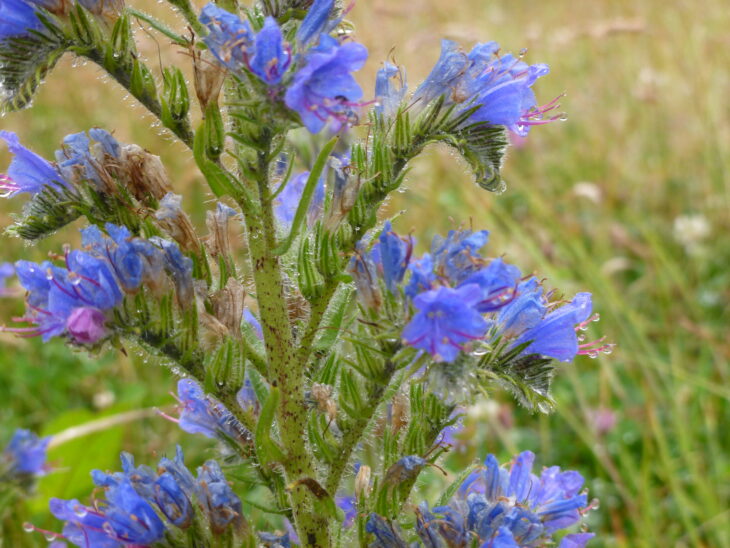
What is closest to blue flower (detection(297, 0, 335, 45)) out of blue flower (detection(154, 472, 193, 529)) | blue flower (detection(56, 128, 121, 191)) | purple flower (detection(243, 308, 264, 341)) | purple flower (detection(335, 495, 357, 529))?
blue flower (detection(56, 128, 121, 191))

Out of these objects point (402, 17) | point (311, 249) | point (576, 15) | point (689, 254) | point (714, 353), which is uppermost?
point (576, 15)

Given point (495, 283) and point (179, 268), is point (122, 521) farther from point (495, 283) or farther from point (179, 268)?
point (495, 283)

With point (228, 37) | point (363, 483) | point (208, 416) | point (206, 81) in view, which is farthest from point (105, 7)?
point (363, 483)

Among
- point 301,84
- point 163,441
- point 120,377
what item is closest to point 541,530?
point 301,84

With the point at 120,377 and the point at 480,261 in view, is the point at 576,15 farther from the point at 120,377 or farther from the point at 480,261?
Result: the point at 480,261

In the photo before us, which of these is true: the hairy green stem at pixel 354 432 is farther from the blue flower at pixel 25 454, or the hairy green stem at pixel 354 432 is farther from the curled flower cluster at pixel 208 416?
the blue flower at pixel 25 454

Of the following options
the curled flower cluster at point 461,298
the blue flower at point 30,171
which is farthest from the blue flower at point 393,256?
the blue flower at point 30,171

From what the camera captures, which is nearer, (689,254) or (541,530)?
(541,530)
